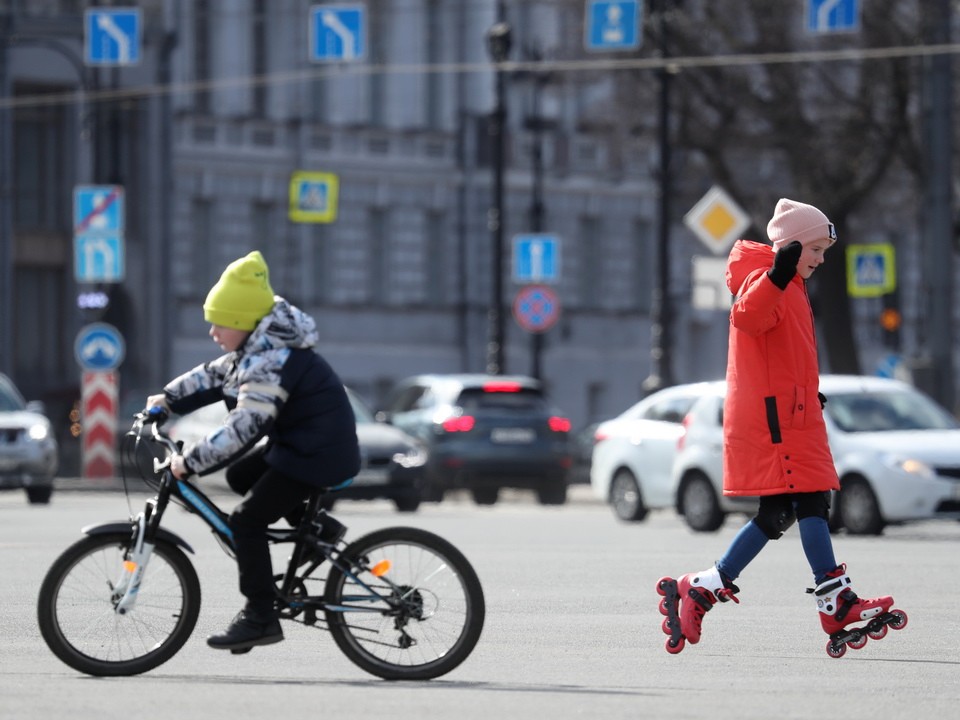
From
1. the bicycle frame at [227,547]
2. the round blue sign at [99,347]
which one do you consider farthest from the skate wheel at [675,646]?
the round blue sign at [99,347]

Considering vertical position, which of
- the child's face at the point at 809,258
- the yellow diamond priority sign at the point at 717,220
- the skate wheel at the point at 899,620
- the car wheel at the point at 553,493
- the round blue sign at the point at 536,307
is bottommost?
the car wheel at the point at 553,493

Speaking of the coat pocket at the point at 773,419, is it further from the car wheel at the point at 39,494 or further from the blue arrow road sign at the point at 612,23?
the blue arrow road sign at the point at 612,23

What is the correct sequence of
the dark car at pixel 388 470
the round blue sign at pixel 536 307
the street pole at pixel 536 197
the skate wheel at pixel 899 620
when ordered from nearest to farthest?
the skate wheel at pixel 899 620, the dark car at pixel 388 470, the round blue sign at pixel 536 307, the street pole at pixel 536 197

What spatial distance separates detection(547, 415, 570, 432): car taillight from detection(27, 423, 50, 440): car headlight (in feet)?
18.9

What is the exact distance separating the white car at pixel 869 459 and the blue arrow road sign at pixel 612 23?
11.8 metres

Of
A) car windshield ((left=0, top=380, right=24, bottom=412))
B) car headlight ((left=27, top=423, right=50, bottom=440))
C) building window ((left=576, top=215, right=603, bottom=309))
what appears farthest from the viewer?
building window ((left=576, top=215, right=603, bottom=309))

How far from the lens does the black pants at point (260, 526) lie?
10.5 metres

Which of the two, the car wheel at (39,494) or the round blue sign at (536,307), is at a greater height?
the round blue sign at (536,307)

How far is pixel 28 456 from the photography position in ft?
95.4

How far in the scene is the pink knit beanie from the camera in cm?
1133

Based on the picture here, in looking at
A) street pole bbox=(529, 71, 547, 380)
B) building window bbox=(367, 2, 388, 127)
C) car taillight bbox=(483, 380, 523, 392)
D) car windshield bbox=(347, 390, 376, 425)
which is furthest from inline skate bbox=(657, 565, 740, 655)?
building window bbox=(367, 2, 388, 127)

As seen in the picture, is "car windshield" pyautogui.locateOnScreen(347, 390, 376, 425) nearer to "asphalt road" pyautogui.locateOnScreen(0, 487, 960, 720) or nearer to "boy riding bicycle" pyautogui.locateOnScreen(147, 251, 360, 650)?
"asphalt road" pyautogui.locateOnScreen(0, 487, 960, 720)

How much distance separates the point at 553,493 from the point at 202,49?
81.6 feet

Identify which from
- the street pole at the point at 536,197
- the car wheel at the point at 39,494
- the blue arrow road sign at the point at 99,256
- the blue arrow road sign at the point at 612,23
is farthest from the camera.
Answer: the street pole at the point at 536,197
